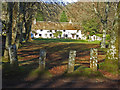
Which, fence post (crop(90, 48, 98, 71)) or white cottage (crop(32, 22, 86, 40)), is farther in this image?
white cottage (crop(32, 22, 86, 40))

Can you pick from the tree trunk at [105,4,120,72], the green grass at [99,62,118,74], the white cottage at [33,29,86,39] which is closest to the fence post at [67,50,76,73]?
the green grass at [99,62,118,74]

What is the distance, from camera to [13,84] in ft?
25.6

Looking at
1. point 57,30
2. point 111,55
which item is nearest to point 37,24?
point 57,30

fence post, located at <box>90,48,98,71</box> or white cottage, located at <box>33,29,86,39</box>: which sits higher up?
white cottage, located at <box>33,29,86,39</box>

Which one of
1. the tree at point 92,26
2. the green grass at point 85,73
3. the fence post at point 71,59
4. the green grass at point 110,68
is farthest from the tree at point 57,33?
the fence post at point 71,59

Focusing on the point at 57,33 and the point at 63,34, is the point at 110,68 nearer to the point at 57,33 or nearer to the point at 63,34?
the point at 57,33

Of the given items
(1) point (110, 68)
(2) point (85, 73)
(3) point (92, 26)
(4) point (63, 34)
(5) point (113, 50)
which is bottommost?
(2) point (85, 73)

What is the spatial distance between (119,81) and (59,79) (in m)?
3.16

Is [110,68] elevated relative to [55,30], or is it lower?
lower

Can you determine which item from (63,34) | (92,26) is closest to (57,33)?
(63,34)

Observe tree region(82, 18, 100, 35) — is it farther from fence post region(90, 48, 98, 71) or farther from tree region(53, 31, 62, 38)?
fence post region(90, 48, 98, 71)

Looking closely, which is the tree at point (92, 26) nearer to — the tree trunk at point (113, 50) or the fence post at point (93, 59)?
the tree trunk at point (113, 50)

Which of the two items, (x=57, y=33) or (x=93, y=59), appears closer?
(x=93, y=59)

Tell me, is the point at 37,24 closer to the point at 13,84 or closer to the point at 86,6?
the point at 86,6
